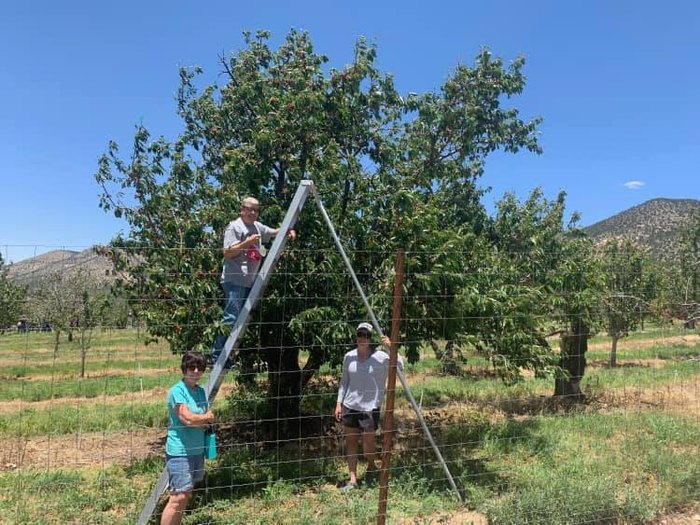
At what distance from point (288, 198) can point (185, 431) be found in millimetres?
3510

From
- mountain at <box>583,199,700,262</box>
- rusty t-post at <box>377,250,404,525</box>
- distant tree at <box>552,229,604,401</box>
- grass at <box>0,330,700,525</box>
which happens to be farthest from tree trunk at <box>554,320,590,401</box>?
mountain at <box>583,199,700,262</box>

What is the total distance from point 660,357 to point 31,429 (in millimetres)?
20026

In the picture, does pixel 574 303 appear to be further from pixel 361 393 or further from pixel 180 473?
pixel 180 473

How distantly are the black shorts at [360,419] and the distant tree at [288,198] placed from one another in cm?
73

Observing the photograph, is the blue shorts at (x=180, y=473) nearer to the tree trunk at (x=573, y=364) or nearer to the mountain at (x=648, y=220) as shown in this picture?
the tree trunk at (x=573, y=364)

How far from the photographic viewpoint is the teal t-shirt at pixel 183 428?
391 centimetres

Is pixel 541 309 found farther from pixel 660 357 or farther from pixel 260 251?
pixel 660 357

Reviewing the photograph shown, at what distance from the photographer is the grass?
16.0ft

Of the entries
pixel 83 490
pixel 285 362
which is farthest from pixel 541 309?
pixel 83 490

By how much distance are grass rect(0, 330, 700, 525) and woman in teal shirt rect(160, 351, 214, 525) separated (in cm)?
84

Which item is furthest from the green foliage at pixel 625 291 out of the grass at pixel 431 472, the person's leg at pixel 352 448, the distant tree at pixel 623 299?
the person's leg at pixel 352 448

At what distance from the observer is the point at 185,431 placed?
396cm

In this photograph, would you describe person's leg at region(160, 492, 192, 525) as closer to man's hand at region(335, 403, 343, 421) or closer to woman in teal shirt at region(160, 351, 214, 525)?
woman in teal shirt at region(160, 351, 214, 525)

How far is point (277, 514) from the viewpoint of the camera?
493 centimetres
